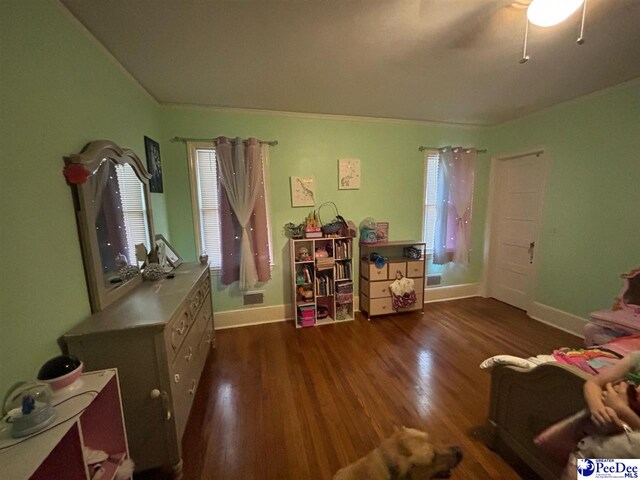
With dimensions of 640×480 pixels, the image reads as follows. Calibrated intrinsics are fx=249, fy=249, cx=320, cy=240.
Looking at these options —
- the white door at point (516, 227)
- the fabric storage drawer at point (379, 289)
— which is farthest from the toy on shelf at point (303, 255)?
the white door at point (516, 227)

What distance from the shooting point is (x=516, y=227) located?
11.3 feet

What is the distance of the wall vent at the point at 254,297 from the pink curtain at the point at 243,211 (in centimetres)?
14

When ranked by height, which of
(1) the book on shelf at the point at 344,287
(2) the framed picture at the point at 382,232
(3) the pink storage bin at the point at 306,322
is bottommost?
(3) the pink storage bin at the point at 306,322

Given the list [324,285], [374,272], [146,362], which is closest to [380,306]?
[374,272]

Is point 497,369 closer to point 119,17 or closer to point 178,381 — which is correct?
point 178,381

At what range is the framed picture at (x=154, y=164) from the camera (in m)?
2.34

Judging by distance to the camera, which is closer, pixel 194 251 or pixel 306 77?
pixel 306 77

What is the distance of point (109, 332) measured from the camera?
1.19 metres

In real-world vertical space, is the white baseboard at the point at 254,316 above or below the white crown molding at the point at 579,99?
below

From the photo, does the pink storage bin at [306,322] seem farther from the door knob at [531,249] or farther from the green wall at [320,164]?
the door knob at [531,249]

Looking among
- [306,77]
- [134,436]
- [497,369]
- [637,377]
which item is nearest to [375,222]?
[306,77]

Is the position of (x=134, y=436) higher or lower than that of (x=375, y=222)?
lower

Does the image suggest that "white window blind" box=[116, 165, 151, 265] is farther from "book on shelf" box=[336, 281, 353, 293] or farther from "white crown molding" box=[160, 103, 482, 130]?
"book on shelf" box=[336, 281, 353, 293]

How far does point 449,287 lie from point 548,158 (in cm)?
204
